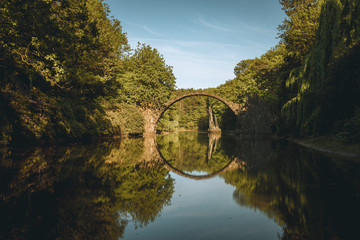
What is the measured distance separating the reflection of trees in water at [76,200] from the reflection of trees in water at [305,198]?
1717 mm

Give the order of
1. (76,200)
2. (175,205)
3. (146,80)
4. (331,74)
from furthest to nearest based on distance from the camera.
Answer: (146,80) → (331,74) → (175,205) → (76,200)

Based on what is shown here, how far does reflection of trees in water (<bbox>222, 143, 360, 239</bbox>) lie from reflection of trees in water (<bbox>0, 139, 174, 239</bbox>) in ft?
5.63

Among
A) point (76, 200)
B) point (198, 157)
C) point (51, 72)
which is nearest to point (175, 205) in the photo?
point (76, 200)

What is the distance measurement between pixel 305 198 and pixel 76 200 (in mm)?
3954

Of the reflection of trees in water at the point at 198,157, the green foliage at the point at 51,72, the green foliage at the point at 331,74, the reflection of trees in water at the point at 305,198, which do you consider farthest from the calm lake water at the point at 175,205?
the green foliage at the point at 331,74

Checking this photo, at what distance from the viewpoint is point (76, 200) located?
145 inches

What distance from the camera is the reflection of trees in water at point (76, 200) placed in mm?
2645

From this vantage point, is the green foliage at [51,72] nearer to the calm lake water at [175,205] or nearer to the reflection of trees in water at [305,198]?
the calm lake water at [175,205]

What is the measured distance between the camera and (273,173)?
6047 mm

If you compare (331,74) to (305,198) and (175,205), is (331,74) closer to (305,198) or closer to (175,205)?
(305,198)

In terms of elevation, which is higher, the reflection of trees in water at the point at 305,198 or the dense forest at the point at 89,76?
the dense forest at the point at 89,76

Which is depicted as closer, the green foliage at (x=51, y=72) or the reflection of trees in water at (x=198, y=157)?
the reflection of trees in water at (x=198, y=157)

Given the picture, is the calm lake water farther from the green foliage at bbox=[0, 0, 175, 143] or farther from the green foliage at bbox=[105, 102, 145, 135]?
the green foliage at bbox=[105, 102, 145, 135]

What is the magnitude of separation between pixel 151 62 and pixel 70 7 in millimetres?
12823
